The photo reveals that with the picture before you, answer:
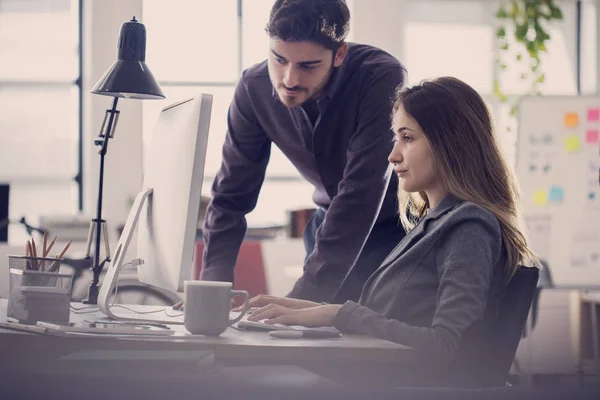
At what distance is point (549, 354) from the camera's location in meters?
4.81

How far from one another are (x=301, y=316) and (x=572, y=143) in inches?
132

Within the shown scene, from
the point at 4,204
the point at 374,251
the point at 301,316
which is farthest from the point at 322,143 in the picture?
the point at 4,204

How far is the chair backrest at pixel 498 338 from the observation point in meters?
1.17

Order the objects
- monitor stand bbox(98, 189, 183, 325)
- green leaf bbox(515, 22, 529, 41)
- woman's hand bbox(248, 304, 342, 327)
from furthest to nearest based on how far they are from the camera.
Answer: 1. green leaf bbox(515, 22, 529, 41)
2. monitor stand bbox(98, 189, 183, 325)
3. woman's hand bbox(248, 304, 342, 327)

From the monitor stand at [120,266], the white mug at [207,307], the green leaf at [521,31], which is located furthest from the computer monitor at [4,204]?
the white mug at [207,307]

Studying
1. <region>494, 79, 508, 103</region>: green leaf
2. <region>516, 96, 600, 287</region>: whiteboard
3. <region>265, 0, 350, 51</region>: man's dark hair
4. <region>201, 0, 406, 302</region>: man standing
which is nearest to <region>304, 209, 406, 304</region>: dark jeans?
<region>201, 0, 406, 302</region>: man standing

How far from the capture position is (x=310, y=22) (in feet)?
5.72

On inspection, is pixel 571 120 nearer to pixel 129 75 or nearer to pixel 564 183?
pixel 564 183

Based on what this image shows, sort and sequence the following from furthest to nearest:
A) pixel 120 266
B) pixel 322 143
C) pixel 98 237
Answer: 1. pixel 322 143
2. pixel 98 237
3. pixel 120 266

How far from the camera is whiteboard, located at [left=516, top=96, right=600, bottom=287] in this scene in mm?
4258

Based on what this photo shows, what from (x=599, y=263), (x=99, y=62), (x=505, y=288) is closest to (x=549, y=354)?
(x=599, y=263)

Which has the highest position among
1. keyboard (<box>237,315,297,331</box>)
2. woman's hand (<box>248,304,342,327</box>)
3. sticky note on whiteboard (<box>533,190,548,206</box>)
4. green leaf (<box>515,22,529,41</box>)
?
green leaf (<box>515,22,529,41</box>)

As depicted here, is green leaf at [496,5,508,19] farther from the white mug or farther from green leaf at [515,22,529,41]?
the white mug

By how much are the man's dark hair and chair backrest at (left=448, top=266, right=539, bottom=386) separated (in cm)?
74
